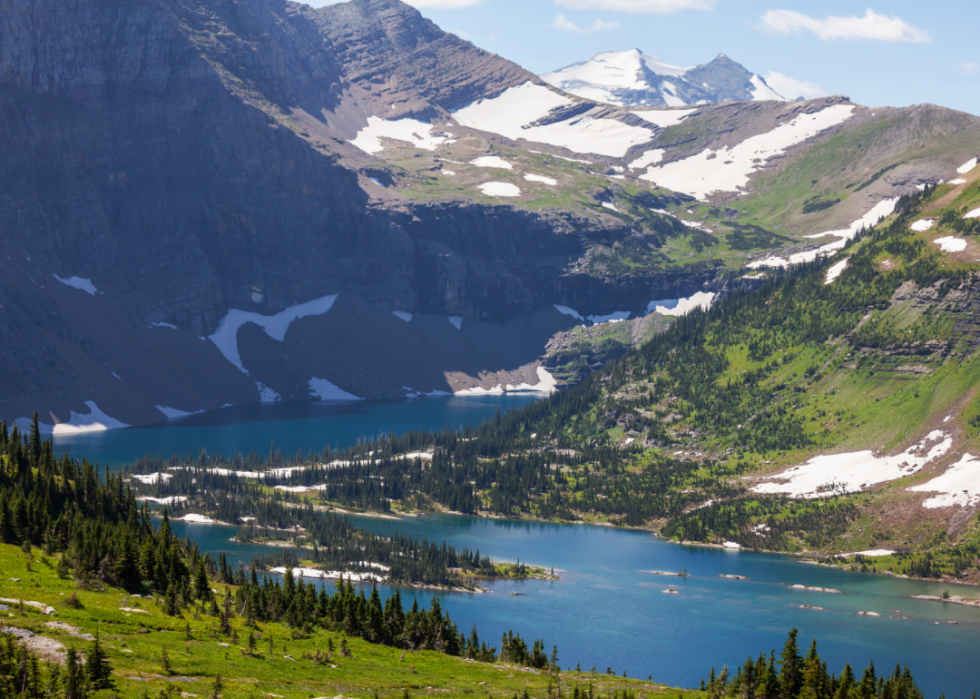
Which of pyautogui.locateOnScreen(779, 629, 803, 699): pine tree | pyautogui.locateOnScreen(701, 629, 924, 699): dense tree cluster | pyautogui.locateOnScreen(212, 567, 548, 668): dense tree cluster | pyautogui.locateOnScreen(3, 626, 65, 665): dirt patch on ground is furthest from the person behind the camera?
pyautogui.locateOnScreen(212, 567, 548, 668): dense tree cluster

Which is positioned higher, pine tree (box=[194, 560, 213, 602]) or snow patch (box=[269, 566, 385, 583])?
pine tree (box=[194, 560, 213, 602])

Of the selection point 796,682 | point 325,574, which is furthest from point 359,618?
point 325,574

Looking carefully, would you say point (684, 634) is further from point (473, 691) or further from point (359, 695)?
point (359, 695)

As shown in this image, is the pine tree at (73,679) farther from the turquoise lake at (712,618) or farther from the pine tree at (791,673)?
the turquoise lake at (712,618)

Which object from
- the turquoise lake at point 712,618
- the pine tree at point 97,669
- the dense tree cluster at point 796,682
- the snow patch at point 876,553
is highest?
the pine tree at point 97,669

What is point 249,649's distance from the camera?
7719 centimetres

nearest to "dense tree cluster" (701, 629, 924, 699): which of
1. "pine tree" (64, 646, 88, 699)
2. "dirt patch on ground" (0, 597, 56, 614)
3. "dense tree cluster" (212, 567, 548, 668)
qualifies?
"dense tree cluster" (212, 567, 548, 668)

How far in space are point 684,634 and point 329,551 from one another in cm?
7109

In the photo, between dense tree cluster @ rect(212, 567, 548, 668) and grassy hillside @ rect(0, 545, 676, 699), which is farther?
dense tree cluster @ rect(212, 567, 548, 668)

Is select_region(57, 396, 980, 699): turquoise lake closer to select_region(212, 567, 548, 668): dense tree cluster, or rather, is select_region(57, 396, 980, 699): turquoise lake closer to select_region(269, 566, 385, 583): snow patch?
select_region(269, 566, 385, 583): snow patch

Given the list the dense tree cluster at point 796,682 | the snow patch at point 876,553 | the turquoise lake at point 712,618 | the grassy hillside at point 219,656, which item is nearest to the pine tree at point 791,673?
the dense tree cluster at point 796,682

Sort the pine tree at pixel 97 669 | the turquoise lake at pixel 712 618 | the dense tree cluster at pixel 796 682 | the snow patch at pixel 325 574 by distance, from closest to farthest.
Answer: the pine tree at pixel 97 669, the dense tree cluster at pixel 796 682, the turquoise lake at pixel 712 618, the snow patch at pixel 325 574

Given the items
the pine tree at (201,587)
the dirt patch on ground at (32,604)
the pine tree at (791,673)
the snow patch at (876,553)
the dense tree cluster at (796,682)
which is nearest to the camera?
the dirt patch on ground at (32,604)

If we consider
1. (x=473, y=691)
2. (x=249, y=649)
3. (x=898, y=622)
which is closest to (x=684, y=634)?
(x=898, y=622)
